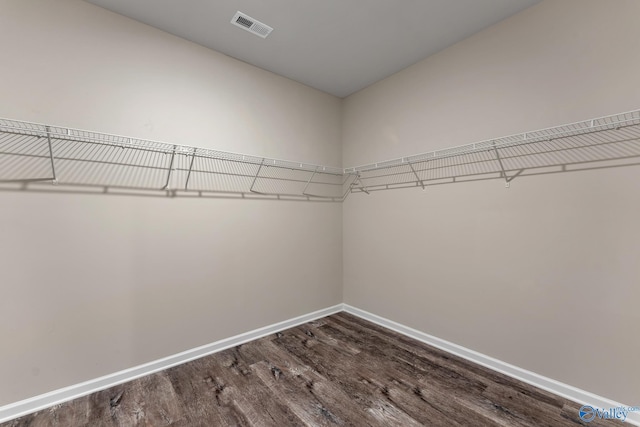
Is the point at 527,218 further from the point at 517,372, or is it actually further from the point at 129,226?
the point at 129,226

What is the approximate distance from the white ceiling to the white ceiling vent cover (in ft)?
0.12

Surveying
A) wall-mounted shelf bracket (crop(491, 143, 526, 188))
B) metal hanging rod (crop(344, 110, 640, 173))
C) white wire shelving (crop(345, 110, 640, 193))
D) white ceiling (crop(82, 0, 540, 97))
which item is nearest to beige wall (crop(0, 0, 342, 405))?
white ceiling (crop(82, 0, 540, 97))

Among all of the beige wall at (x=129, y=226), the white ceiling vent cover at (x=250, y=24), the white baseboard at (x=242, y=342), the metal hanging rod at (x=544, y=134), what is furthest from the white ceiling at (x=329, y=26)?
the white baseboard at (x=242, y=342)

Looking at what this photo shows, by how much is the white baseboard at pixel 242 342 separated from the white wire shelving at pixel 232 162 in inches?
49.4

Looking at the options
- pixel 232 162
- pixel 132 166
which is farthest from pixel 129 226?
pixel 232 162

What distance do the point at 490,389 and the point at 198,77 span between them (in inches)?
123

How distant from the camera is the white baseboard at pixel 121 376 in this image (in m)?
1.60

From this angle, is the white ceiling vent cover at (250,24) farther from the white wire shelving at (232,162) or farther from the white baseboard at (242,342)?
the white baseboard at (242,342)

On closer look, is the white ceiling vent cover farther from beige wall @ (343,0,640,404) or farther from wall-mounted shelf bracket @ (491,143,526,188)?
wall-mounted shelf bracket @ (491,143,526,188)

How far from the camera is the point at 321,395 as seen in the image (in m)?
1.78

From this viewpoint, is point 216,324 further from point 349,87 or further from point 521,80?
point 521,80

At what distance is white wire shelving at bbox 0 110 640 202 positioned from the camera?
63.2 inches

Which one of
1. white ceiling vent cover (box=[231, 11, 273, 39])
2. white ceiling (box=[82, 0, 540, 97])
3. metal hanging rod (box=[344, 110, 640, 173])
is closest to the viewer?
metal hanging rod (box=[344, 110, 640, 173])

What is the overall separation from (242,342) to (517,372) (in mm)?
2132
